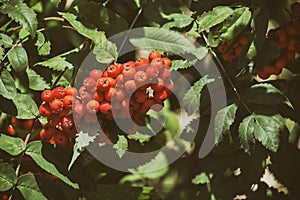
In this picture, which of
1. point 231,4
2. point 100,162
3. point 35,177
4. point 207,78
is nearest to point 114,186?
point 100,162

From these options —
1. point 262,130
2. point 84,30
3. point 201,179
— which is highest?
point 84,30

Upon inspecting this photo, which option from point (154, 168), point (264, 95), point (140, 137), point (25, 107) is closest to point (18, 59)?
point (25, 107)

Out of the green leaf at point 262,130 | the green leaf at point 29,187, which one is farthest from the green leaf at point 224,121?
the green leaf at point 29,187

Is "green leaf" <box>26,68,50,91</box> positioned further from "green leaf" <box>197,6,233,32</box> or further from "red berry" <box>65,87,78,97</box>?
"green leaf" <box>197,6,233,32</box>

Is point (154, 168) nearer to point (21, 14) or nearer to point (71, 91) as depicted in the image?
point (71, 91)

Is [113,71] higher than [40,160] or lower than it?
higher

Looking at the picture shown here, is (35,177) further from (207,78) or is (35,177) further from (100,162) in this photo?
(207,78)

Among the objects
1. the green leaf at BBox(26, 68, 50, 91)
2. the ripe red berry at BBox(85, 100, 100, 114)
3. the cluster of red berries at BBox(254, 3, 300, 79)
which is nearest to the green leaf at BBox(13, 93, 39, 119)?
the green leaf at BBox(26, 68, 50, 91)
